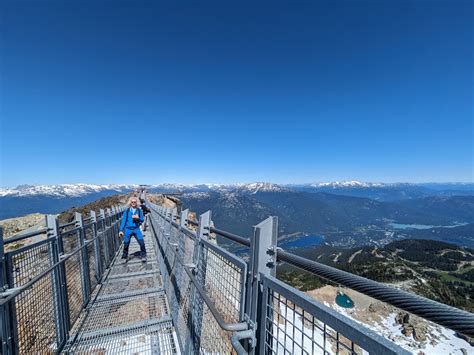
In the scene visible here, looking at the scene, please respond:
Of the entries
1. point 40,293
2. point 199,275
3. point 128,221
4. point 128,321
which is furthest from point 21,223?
point 199,275

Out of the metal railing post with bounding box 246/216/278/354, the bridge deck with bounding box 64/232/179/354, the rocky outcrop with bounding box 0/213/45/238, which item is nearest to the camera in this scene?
the metal railing post with bounding box 246/216/278/354

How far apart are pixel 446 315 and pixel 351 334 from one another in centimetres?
36

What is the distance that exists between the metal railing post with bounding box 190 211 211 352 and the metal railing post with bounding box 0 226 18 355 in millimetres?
2062

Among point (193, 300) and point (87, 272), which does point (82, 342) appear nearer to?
point (87, 272)

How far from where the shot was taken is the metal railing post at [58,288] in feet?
14.6

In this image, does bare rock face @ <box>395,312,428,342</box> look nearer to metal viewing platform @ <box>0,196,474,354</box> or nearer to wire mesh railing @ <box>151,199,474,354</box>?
metal viewing platform @ <box>0,196,474,354</box>

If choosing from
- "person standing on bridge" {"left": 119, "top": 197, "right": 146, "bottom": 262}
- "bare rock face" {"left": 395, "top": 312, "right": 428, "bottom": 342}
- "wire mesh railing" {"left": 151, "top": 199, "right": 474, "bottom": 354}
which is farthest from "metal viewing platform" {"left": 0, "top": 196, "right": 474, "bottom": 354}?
"bare rock face" {"left": 395, "top": 312, "right": 428, "bottom": 342}

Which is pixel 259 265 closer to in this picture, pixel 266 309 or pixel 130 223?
pixel 266 309

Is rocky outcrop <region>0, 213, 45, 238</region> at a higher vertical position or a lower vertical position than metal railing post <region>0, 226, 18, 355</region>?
lower

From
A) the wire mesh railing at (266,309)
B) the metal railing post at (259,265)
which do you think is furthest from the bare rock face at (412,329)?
the metal railing post at (259,265)

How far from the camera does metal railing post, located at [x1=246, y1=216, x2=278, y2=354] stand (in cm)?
214

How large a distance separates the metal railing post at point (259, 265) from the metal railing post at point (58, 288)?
383cm

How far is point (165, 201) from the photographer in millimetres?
41188

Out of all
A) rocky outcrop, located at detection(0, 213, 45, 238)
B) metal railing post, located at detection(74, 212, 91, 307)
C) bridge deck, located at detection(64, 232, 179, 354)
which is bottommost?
rocky outcrop, located at detection(0, 213, 45, 238)
